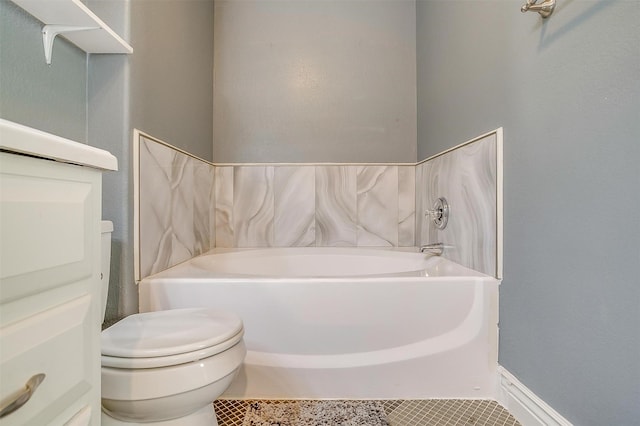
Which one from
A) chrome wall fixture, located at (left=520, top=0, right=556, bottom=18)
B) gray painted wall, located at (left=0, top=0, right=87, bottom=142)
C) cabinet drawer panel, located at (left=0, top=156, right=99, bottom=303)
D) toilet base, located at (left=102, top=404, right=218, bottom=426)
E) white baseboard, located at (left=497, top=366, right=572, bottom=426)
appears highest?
chrome wall fixture, located at (left=520, top=0, right=556, bottom=18)

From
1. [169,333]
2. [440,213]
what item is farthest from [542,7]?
[169,333]

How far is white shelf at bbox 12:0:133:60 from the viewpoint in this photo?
0.89m

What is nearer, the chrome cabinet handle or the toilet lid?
the chrome cabinet handle

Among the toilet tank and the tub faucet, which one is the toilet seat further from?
the tub faucet

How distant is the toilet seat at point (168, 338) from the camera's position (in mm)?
743

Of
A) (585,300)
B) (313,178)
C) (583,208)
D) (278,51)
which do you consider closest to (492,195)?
(583,208)

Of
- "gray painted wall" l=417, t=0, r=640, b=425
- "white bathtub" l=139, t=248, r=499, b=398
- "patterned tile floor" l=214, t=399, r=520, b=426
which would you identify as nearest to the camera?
"gray painted wall" l=417, t=0, r=640, b=425

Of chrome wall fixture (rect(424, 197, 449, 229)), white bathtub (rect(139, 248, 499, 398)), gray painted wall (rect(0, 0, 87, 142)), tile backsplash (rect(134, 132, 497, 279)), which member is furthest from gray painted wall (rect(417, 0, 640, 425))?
gray painted wall (rect(0, 0, 87, 142))

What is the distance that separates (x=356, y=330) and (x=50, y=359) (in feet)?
3.20

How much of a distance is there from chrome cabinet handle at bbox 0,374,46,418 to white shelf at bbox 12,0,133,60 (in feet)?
3.30

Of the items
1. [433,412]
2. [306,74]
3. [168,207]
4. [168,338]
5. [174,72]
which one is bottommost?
[433,412]

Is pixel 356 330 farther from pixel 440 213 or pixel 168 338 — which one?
pixel 440 213

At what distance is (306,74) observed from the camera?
2.23 metres

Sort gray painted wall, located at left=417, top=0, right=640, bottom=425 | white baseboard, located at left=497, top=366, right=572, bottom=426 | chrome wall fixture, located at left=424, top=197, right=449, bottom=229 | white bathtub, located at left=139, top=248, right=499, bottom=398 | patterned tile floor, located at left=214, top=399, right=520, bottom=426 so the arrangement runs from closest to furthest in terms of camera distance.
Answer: gray painted wall, located at left=417, top=0, right=640, bottom=425, white baseboard, located at left=497, top=366, right=572, bottom=426, patterned tile floor, located at left=214, top=399, right=520, bottom=426, white bathtub, located at left=139, top=248, right=499, bottom=398, chrome wall fixture, located at left=424, top=197, right=449, bottom=229
